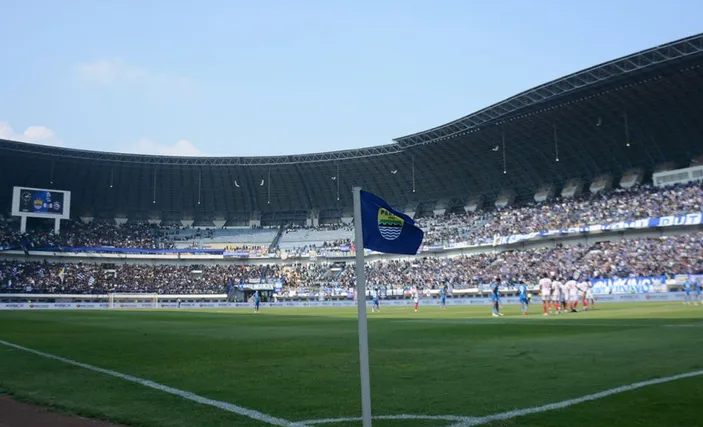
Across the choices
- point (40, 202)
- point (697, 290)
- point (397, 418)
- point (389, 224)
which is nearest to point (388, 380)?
point (397, 418)

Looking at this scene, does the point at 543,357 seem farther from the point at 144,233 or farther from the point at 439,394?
the point at 144,233

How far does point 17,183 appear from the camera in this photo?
8744cm

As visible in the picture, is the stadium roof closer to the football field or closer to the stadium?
the stadium

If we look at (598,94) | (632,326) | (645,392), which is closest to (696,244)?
(598,94)

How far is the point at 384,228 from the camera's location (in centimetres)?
643

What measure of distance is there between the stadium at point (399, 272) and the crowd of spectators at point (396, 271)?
1.16 ft

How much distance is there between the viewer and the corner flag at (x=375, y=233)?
19.5 feet

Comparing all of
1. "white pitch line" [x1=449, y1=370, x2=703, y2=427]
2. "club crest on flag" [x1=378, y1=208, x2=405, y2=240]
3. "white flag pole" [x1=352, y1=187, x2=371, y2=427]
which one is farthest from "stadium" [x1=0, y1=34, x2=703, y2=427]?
"club crest on flag" [x1=378, y1=208, x2=405, y2=240]

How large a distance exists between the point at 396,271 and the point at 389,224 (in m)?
73.7

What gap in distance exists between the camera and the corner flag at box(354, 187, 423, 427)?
19.5 feet

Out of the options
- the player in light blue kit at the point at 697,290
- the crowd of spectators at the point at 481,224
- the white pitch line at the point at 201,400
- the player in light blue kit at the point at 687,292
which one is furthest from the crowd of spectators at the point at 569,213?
the white pitch line at the point at 201,400

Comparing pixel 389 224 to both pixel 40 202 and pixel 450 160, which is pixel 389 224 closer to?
pixel 450 160

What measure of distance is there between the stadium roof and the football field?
4324cm

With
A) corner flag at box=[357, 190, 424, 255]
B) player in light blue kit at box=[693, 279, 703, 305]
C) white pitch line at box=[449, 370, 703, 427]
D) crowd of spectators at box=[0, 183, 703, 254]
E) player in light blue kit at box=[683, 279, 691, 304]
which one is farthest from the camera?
crowd of spectators at box=[0, 183, 703, 254]
